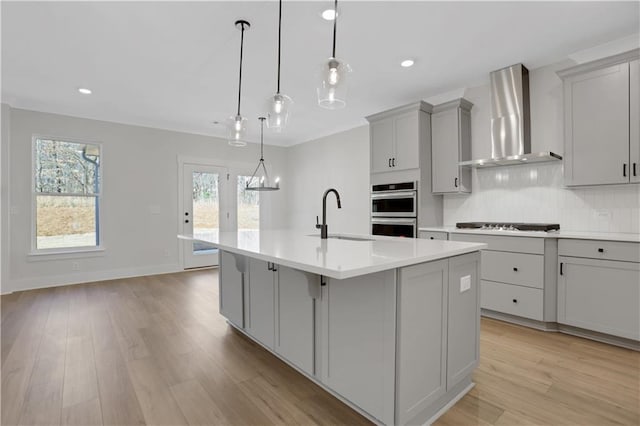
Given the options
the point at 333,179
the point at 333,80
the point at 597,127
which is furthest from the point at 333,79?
the point at 333,179

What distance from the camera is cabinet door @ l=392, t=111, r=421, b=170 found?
13.1 ft

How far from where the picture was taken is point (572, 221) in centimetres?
324

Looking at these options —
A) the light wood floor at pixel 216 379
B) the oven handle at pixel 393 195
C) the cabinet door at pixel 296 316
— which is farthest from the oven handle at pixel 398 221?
the cabinet door at pixel 296 316

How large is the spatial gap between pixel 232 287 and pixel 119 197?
351 cm

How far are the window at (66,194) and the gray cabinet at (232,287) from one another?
3303 millimetres

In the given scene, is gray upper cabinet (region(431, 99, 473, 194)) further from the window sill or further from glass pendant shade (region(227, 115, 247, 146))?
the window sill

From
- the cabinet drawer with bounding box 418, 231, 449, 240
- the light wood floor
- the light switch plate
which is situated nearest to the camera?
the light wood floor

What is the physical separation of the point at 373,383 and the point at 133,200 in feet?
17.1

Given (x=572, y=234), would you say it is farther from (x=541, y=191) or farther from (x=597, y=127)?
(x=597, y=127)

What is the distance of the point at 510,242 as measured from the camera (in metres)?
3.09

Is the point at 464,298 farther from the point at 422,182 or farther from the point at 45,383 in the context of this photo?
the point at 45,383

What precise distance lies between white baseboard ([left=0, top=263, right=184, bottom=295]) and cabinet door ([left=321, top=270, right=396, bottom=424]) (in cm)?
470

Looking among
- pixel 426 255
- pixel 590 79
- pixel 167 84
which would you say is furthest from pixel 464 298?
pixel 167 84

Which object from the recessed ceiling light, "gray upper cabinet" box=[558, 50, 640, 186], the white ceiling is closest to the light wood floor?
"gray upper cabinet" box=[558, 50, 640, 186]
